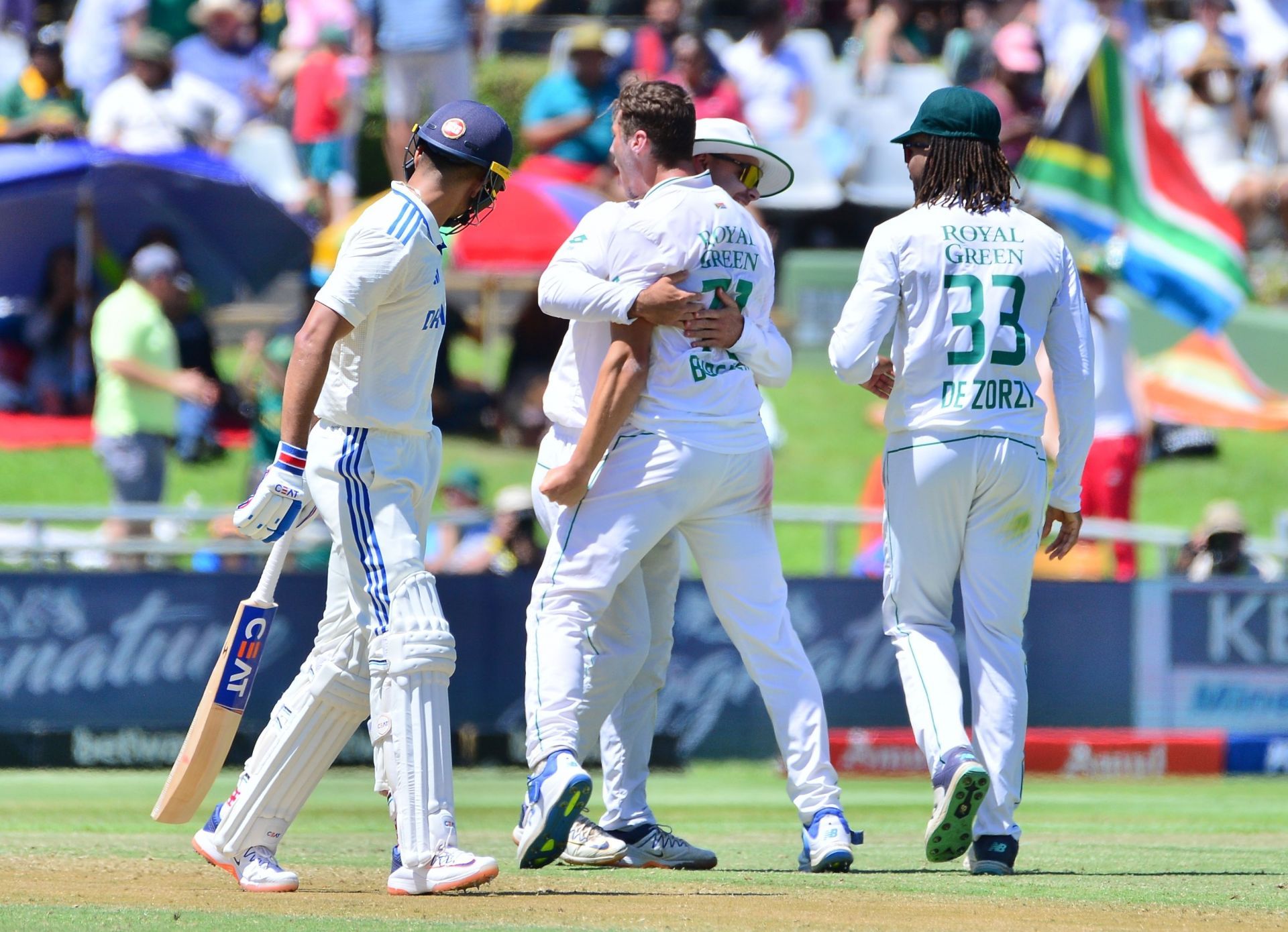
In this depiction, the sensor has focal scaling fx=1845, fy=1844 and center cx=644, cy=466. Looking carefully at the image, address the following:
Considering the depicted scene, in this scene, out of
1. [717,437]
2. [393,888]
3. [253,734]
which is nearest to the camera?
[393,888]

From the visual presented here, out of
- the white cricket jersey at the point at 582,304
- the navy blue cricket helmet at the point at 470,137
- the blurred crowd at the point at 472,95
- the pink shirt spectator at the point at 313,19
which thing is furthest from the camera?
the pink shirt spectator at the point at 313,19

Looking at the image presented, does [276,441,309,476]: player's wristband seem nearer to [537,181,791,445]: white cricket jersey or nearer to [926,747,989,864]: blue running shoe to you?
[537,181,791,445]: white cricket jersey

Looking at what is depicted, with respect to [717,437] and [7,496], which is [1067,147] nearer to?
[7,496]

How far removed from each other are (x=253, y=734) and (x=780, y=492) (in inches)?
236

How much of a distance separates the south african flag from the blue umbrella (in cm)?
641

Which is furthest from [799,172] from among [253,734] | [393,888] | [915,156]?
[393,888]

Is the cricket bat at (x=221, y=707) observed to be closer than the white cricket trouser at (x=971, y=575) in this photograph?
Yes

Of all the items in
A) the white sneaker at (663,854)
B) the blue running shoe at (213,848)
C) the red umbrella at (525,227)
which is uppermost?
the red umbrella at (525,227)

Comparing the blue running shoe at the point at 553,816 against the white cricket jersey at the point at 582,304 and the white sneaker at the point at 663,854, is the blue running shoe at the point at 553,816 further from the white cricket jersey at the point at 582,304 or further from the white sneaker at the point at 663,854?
the white cricket jersey at the point at 582,304

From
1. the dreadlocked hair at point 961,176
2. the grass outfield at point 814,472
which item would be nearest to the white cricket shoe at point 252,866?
the dreadlocked hair at point 961,176

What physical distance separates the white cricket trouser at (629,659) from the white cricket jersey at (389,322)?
2.40 feet

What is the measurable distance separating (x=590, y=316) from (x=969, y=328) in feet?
4.01

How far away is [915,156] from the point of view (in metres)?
6.10

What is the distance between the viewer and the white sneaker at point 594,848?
6121 millimetres
